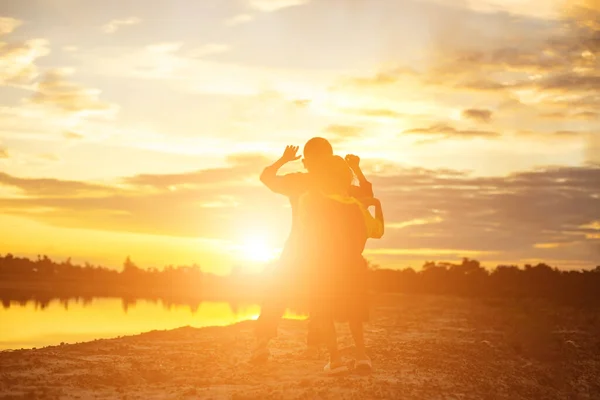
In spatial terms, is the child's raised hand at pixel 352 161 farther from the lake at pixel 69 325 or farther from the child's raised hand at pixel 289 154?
the lake at pixel 69 325

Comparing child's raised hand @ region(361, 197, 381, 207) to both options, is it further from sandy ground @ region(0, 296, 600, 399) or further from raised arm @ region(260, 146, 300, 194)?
sandy ground @ region(0, 296, 600, 399)

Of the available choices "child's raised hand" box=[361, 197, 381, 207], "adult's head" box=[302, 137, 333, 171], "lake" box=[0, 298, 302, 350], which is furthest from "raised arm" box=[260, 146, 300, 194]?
"lake" box=[0, 298, 302, 350]

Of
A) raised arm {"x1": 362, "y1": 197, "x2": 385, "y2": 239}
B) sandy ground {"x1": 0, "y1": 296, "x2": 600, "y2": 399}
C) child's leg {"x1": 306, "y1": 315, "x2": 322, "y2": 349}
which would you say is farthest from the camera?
child's leg {"x1": 306, "y1": 315, "x2": 322, "y2": 349}

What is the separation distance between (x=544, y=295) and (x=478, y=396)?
1995 inches

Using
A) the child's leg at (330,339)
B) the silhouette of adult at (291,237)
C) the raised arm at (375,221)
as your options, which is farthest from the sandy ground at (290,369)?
the raised arm at (375,221)

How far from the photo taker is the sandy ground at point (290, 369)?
8.37 meters

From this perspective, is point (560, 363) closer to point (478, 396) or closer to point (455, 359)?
point (455, 359)

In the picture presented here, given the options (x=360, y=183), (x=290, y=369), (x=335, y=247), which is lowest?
(x=290, y=369)

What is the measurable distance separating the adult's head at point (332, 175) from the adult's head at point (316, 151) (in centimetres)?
6

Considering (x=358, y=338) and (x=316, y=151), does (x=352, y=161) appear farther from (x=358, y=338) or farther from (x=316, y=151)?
(x=358, y=338)

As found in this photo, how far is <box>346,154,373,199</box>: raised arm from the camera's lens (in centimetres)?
985

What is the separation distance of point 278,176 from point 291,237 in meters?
0.94

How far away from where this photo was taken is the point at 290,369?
974 cm

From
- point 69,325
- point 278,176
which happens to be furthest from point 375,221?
point 69,325
